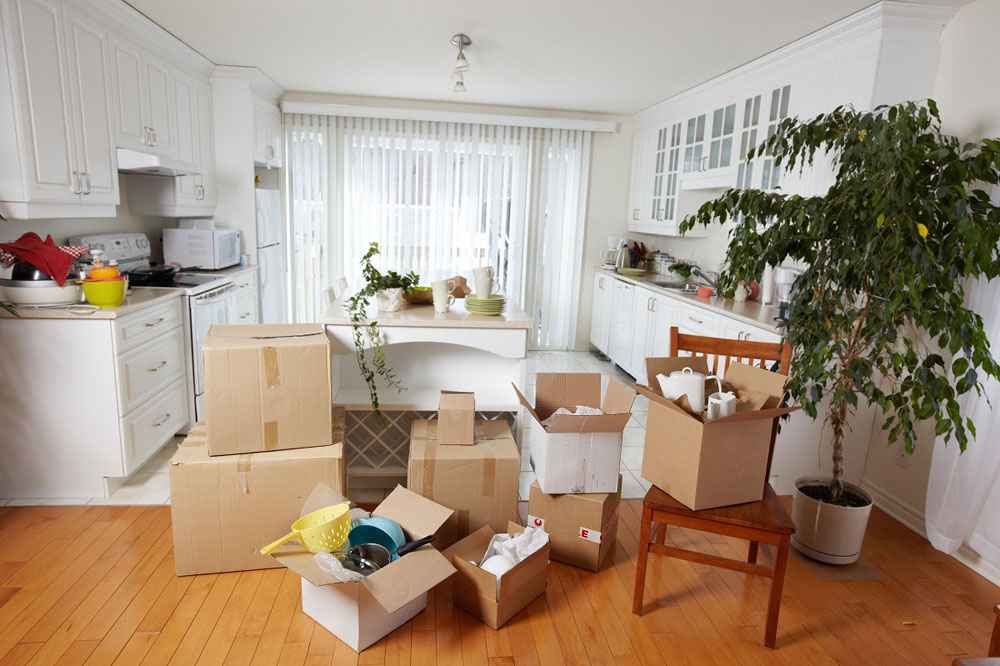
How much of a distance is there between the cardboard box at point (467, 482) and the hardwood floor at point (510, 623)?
0.91ft

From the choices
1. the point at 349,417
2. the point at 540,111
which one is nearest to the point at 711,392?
the point at 349,417

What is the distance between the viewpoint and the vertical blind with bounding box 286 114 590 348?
18.4 feet

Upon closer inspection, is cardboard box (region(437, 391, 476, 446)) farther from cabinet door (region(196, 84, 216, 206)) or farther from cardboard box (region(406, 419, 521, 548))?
cabinet door (region(196, 84, 216, 206))

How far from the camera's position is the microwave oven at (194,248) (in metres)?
4.22

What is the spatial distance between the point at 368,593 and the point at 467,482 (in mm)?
625

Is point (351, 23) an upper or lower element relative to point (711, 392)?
upper

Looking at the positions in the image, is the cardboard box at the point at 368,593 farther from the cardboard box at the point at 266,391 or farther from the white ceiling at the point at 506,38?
the white ceiling at the point at 506,38

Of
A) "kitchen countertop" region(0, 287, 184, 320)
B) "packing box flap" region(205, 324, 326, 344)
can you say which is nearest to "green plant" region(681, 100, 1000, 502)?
"packing box flap" region(205, 324, 326, 344)

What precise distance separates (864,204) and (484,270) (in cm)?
154

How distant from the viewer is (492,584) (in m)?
2.00

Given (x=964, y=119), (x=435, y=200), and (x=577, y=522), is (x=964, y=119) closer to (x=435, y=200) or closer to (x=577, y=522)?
(x=577, y=522)

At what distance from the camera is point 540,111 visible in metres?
5.68

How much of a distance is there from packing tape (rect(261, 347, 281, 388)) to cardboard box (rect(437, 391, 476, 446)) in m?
0.64

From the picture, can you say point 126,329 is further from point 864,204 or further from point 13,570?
point 864,204
